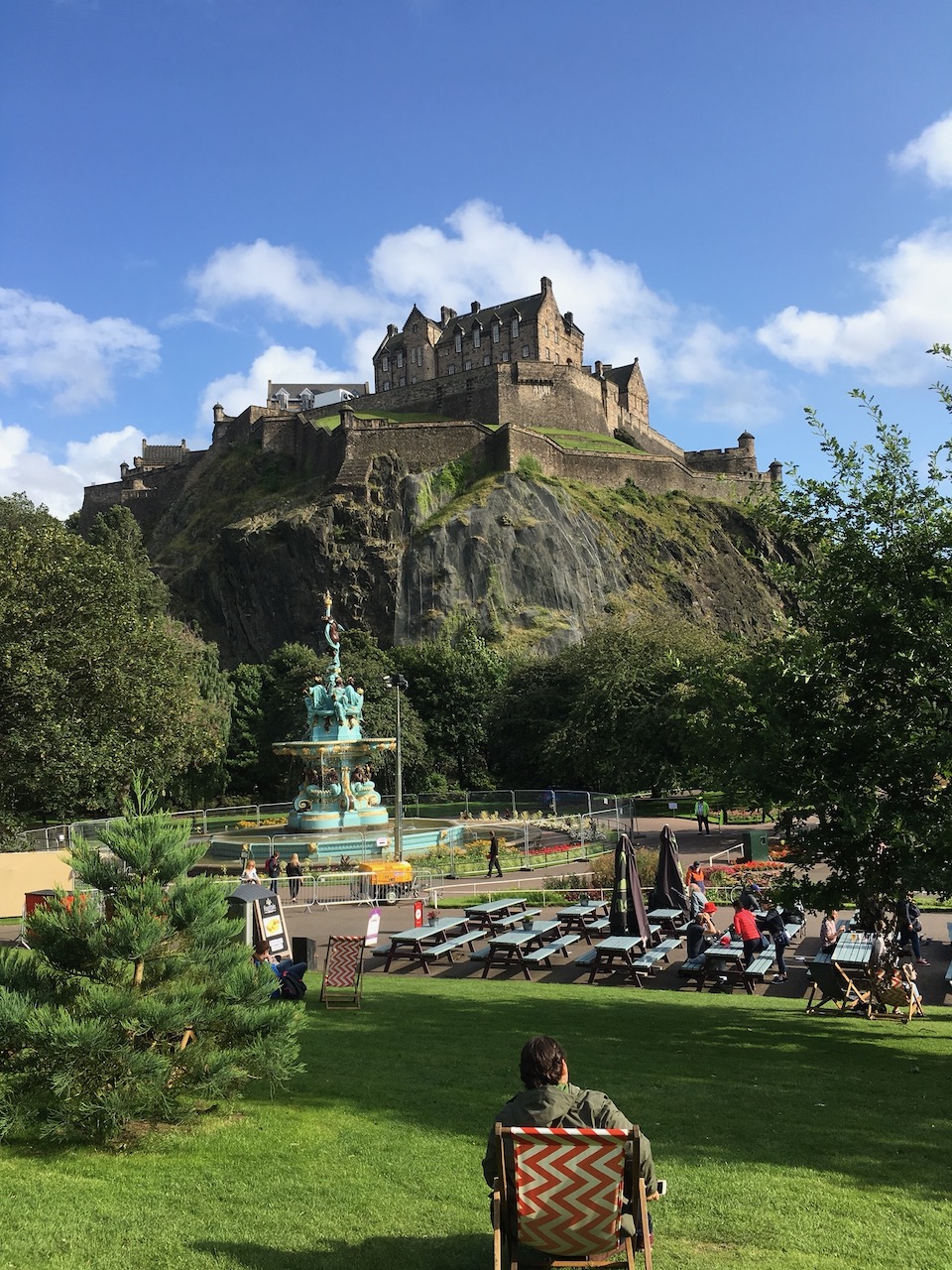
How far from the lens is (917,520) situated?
9.52 m

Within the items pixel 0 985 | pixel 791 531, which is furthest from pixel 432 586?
pixel 0 985

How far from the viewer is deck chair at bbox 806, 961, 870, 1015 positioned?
435 inches

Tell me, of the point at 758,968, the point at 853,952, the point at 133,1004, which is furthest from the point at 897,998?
the point at 133,1004

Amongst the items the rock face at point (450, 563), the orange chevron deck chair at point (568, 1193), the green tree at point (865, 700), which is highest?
the rock face at point (450, 563)

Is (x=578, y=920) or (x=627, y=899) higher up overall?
(x=627, y=899)

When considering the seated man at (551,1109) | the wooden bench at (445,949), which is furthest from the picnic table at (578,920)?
the seated man at (551,1109)

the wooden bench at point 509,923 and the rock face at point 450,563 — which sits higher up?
the rock face at point 450,563

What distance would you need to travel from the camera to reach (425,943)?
15219mm

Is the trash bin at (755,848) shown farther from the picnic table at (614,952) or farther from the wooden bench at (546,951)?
the picnic table at (614,952)

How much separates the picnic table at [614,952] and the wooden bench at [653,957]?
0.28 ft

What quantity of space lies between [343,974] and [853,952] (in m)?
6.41

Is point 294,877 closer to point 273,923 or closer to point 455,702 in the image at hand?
point 273,923

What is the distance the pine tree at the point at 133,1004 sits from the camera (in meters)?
5.97

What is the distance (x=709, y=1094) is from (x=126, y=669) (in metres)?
21.0
